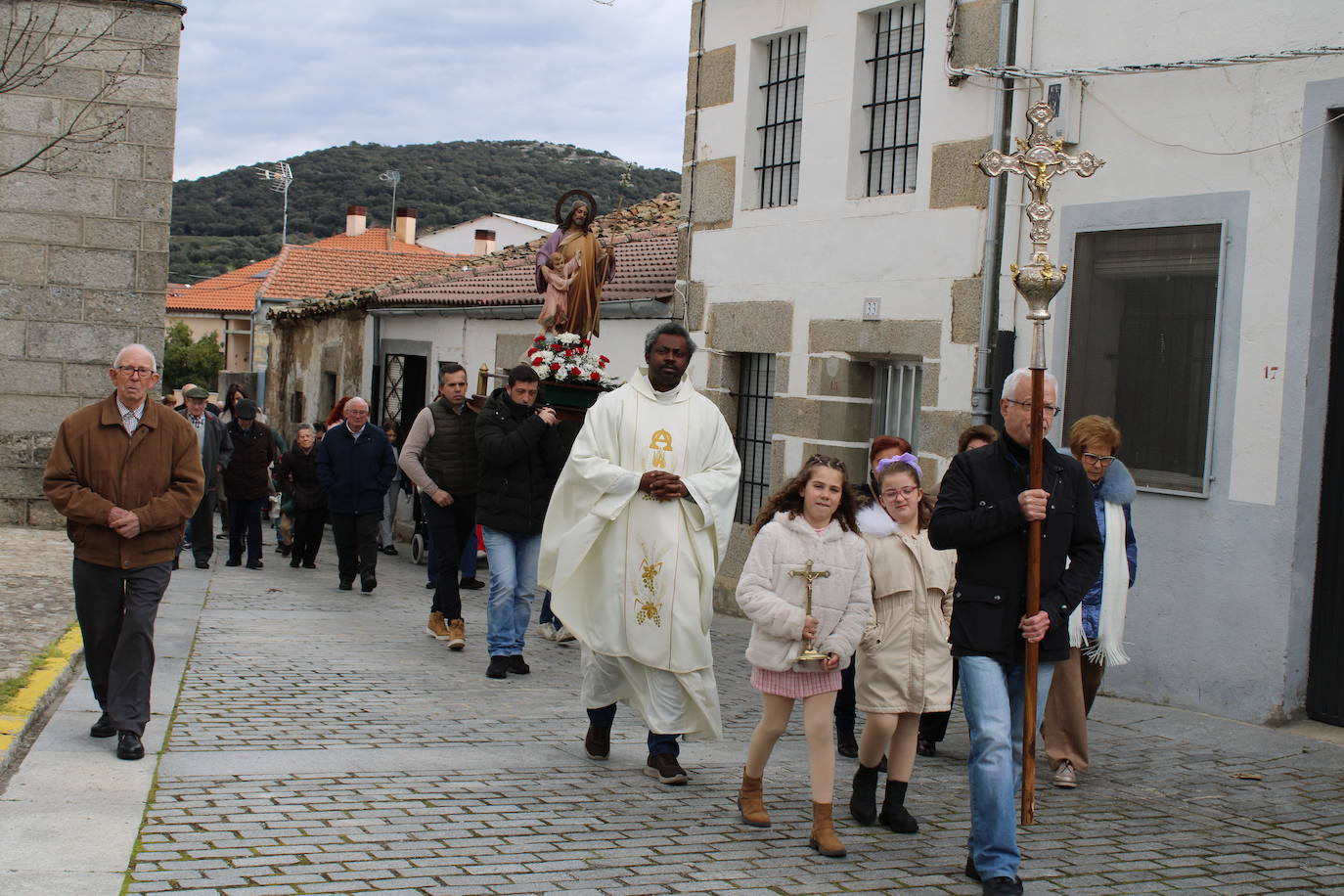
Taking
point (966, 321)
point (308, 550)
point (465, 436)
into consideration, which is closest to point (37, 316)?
point (308, 550)

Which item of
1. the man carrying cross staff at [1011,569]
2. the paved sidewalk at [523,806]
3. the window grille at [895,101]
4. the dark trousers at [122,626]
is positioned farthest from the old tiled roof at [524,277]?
the man carrying cross staff at [1011,569]

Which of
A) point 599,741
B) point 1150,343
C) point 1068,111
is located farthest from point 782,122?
point 599,741

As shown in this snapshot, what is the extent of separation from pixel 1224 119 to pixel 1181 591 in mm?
2814

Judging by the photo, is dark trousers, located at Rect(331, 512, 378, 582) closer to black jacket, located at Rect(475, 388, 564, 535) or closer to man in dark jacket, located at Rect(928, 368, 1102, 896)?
black jacket, located at Rect(475, 388, 564, 535)

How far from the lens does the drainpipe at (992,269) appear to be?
10398 mm

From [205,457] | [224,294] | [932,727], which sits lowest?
[932,727]

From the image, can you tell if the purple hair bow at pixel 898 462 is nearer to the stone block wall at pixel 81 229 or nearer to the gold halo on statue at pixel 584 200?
the gold halo on statue at pixel 584 200

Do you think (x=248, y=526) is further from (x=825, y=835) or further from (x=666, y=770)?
(x=825, y=835)

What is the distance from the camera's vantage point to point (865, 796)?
586 cm

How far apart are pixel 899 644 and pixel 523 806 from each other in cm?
166

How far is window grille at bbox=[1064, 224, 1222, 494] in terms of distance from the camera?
873cm

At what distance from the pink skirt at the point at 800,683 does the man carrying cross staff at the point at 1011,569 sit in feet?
1.87

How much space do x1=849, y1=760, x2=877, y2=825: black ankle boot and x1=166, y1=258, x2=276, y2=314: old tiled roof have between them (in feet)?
200

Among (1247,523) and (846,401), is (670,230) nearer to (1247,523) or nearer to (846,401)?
(846,401)
